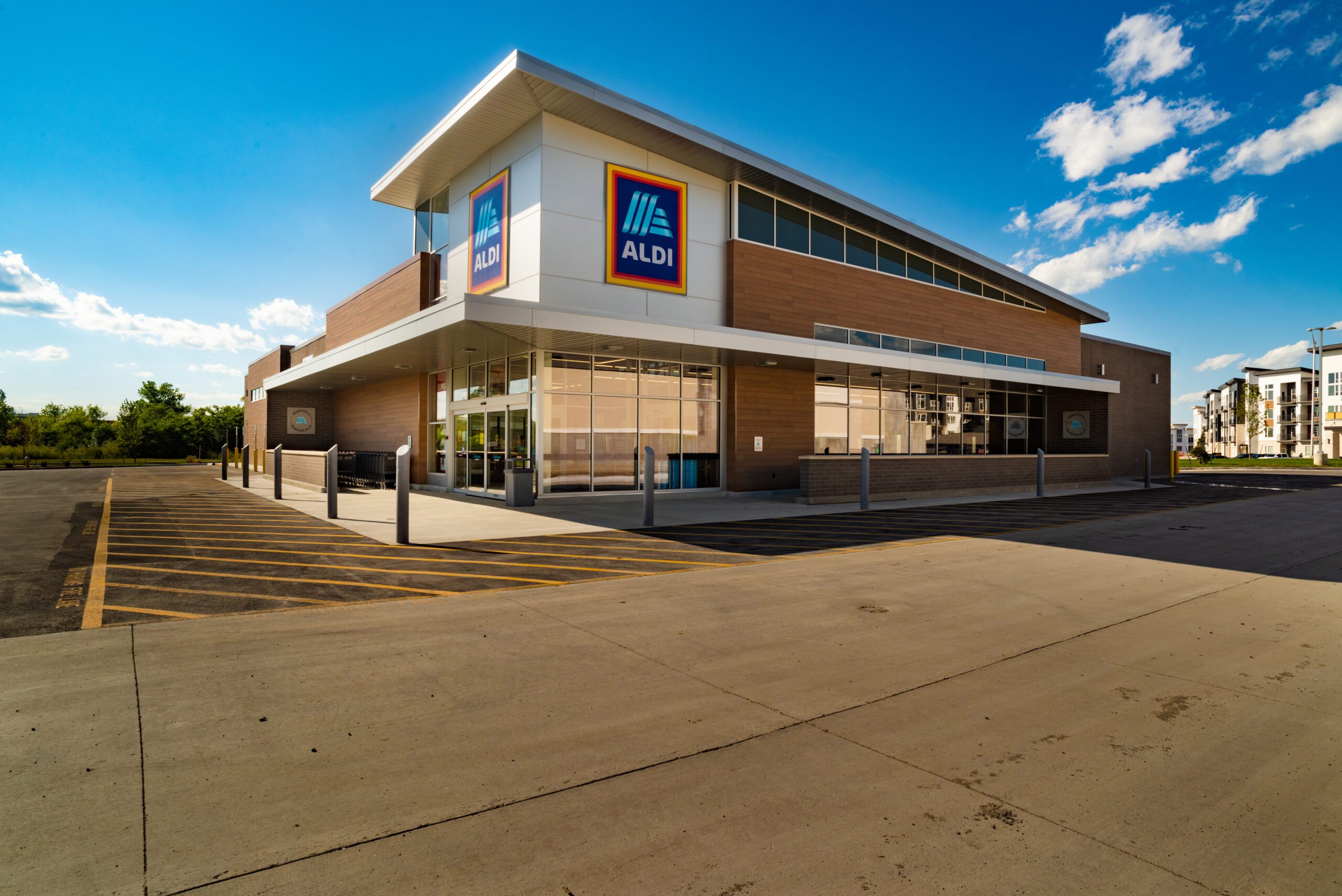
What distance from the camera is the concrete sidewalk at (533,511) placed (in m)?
12.6

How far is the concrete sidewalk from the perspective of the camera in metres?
12.6

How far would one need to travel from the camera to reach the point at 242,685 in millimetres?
4680

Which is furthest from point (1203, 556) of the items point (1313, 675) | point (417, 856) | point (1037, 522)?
point (417, 856)

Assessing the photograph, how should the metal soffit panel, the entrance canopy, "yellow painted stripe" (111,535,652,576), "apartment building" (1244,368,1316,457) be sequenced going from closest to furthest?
"yellow painted stripe" (111,535,652,576) < the entrance canopy < the metal soffit panel < "apartment building" (1244,368,1316,457)

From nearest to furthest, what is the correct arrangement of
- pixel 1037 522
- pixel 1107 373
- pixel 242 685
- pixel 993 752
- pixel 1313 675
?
pixel 993 752, pixel 242 685, pixel 1313 675, pixel 1037 522, pixel 1107 373

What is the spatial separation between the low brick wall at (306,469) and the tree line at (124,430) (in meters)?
36.2

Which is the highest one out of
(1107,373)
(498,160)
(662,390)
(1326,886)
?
(498,160)

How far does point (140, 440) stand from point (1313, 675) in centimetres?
8598

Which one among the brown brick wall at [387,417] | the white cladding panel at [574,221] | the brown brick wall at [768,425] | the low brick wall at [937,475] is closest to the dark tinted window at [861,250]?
the brown brick wall at [768,425]

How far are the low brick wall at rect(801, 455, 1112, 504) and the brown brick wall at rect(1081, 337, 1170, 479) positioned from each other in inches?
308

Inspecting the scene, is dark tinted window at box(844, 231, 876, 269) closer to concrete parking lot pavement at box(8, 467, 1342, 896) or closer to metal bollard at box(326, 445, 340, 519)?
metal bollard at box(326, 445, 340, 519)

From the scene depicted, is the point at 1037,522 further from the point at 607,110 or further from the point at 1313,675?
the point at 607,110

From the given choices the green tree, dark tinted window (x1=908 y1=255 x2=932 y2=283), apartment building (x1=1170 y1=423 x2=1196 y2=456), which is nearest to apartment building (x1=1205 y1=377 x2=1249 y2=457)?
apartment building (x1=1170 y1=423 x2=1196 y2=456)

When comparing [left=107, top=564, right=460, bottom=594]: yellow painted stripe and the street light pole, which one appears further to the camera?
the street light pole
